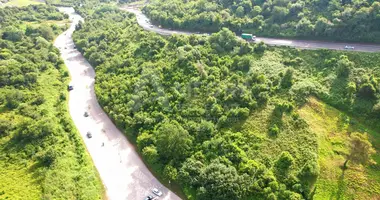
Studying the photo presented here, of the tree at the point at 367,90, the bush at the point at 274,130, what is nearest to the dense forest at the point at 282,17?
the tree at the point at 367,90

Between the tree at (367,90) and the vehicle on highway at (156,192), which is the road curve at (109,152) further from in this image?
the tree at (367,90)

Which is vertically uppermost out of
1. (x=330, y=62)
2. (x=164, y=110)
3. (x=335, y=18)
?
(x=335, y=18)

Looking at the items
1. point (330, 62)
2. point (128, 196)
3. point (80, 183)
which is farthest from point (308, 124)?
point (80, 183)

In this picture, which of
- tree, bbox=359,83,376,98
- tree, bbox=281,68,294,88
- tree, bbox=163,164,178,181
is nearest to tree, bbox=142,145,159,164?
tree, bbox=163,164,178,181

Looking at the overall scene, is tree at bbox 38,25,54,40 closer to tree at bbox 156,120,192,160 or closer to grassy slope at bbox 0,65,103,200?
grassy slope at bbox 0,65,103,200

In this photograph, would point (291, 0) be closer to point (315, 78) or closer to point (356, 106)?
point (315, 78)
